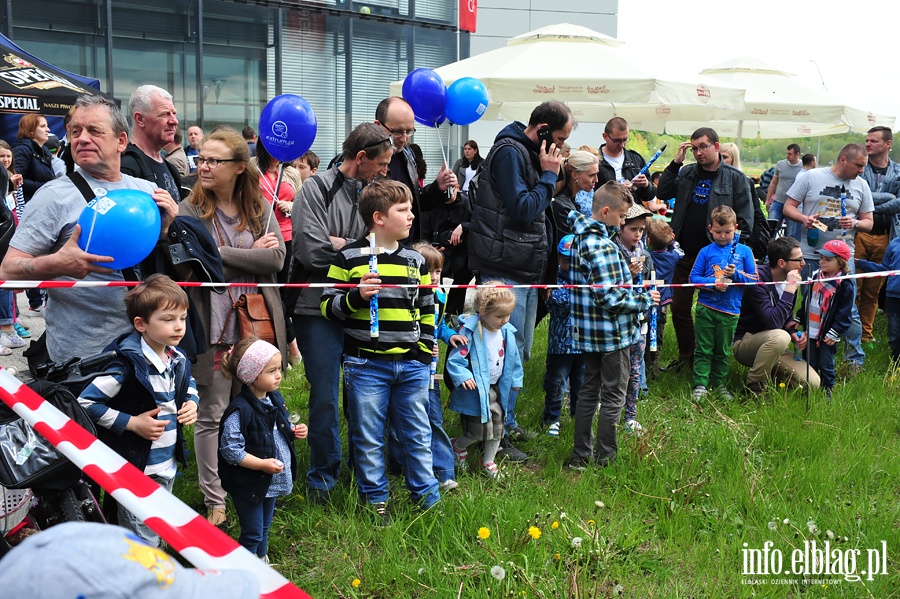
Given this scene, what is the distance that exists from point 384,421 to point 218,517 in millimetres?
943

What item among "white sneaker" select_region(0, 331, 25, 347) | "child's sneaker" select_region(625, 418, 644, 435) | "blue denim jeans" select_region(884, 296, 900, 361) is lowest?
"child's sneaker" select_region(625, 418, 644, 435)

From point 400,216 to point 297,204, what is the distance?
73 cm

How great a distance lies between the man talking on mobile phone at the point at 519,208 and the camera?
5266mm

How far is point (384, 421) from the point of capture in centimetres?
429

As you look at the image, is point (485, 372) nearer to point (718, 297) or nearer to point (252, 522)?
point (252, 522)

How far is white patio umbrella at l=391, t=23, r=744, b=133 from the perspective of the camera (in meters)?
9.86

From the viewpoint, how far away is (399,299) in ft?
13.7

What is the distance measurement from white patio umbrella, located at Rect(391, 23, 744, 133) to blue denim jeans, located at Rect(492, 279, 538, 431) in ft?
16.0

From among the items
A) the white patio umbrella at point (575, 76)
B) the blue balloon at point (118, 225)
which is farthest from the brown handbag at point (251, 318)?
the white patio umbrella at point (575, 76)

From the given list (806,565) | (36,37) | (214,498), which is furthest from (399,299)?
(36,37)

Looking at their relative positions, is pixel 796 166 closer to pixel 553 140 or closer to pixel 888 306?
pixel 888 306

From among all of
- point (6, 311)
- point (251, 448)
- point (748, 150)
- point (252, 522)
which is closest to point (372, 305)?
point (251, 448)

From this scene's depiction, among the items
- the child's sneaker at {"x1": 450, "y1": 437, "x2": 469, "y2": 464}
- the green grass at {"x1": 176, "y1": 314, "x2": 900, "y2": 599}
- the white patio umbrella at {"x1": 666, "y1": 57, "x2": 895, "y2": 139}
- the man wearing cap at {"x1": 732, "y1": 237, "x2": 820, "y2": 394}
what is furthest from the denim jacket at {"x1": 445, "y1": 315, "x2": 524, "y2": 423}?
the white patio umbrella at {"x1": 666, "y1": 57, "x2": 895, "y2": 139}

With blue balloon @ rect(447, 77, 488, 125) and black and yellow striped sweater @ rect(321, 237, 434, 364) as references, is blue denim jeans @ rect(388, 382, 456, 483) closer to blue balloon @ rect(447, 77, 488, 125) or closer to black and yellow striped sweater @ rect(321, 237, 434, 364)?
black and yellow striped sweater @ rect(321, 237, 434, 364)
